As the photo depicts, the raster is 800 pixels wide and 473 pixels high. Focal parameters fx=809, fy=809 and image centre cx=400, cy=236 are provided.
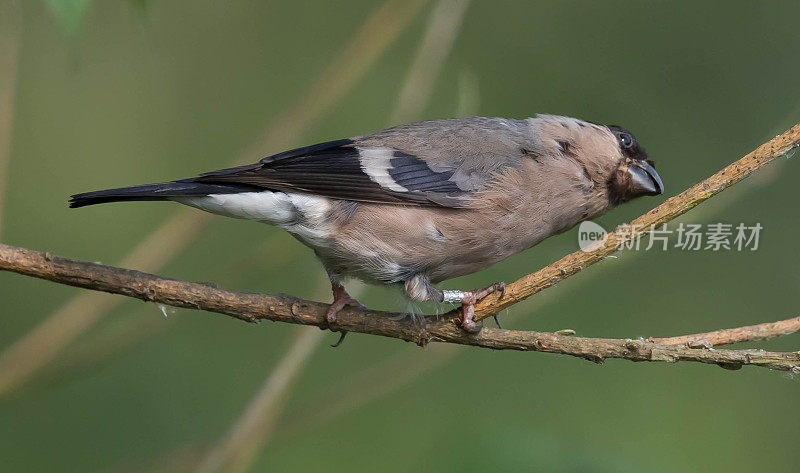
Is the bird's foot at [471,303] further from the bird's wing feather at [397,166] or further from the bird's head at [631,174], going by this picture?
the bird's head at [631,174]

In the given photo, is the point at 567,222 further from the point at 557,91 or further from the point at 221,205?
the point at 557,91

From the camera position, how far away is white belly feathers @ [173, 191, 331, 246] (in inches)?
140

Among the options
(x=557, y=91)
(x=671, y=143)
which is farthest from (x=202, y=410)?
(x=671, y=143)

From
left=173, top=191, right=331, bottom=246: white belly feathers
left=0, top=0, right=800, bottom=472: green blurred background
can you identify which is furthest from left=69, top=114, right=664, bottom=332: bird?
left=0, top=0, right=800, bottom=472: green blurred background

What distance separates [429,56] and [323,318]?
1558 millimetres

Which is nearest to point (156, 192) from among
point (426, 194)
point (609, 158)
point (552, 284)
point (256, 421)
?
point (256, 421)

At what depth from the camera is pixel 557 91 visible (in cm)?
600

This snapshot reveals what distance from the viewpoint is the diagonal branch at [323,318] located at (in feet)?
9.10

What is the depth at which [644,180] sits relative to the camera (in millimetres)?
3941

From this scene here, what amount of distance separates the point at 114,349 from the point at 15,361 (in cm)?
47

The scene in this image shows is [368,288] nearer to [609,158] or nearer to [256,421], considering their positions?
[256,421]

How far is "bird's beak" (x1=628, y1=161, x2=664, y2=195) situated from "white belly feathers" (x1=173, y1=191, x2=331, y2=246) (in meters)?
1.49

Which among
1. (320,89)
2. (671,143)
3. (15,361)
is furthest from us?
(671,143)

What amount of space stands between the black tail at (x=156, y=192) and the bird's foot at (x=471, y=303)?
1069 mm
